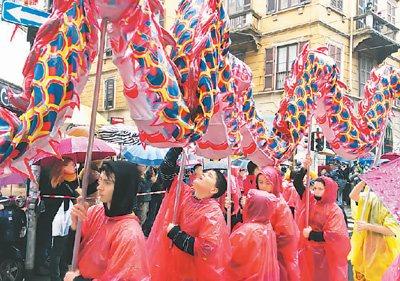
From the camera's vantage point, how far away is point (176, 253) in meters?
3.92

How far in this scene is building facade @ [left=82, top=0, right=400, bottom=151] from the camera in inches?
719

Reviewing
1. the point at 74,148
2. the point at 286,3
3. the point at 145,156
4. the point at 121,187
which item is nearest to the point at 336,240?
the point at 121,187

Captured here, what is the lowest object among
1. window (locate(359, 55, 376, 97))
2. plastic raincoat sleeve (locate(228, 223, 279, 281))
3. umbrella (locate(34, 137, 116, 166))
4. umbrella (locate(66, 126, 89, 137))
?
plastic raincoat sleeve (locate(228, 223, 279, 281))

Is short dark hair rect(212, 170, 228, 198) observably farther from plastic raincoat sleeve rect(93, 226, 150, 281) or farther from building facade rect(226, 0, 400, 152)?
building facade rect(226, 0, 400, 152)

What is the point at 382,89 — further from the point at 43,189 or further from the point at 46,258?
the point at 46,258

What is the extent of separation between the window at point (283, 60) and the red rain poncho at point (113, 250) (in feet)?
52.8

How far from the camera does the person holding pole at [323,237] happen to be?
5.23 metres

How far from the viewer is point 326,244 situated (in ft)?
17.4

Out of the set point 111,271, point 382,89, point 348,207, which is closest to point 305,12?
point 348,207

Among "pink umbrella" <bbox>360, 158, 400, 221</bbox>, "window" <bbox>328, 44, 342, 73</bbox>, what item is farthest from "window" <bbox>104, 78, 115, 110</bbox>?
"pink umbrella" <bbox>360, 158, 400, 221</bbox>

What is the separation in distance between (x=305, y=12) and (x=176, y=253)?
15.8 meters

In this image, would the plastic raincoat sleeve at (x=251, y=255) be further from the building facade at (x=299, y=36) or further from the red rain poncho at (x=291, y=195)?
the building facade at (x=299, y=36)

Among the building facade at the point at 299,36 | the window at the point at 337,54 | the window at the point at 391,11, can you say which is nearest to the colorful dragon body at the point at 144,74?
the building facade at the point at 299,36

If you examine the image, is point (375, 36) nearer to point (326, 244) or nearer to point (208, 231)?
point (326, 244)
